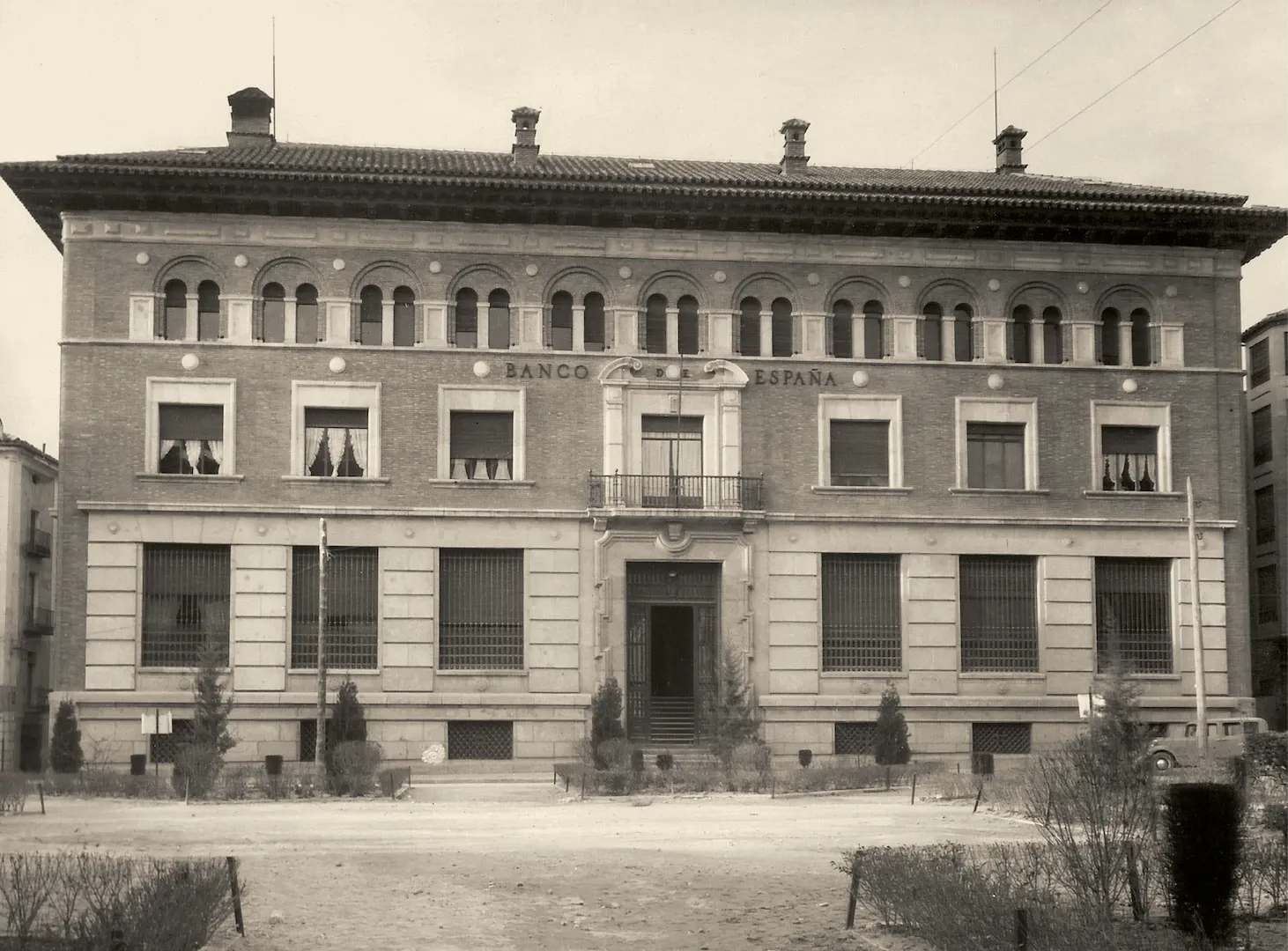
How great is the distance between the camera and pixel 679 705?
128ft

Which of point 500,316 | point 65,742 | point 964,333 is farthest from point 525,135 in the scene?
point 65,742

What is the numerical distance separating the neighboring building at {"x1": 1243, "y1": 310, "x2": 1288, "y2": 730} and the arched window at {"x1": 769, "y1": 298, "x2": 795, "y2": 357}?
814 inches

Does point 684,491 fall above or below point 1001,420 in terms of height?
below

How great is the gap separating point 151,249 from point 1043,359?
22054 mm

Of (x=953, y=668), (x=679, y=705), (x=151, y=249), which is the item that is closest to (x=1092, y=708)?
(x=953, y=668)

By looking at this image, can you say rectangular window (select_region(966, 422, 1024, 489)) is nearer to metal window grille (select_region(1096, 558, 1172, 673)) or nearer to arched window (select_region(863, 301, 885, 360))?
arched window (select_region(863, 301, 885, 360))

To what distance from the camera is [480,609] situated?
38.2m

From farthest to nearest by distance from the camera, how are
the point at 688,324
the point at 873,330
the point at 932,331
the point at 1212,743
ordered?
1. the point at 932,331
2. the point at 873,330
3. the point at 688,324
4. the point at 1212,743

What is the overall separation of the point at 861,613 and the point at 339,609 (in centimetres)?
1259

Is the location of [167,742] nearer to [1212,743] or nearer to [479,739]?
[479,739]

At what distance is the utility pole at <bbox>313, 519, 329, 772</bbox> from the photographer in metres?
34.7

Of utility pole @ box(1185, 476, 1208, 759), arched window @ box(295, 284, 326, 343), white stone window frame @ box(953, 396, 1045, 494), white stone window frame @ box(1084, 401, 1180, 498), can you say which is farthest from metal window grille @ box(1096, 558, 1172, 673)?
arched window @ box(295, 284, 326, 343)

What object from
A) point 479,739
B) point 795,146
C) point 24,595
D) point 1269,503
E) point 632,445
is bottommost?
point 479,739

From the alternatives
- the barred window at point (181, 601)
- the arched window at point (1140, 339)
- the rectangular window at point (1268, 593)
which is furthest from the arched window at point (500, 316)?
the rectangular window at point (1268, 593)
